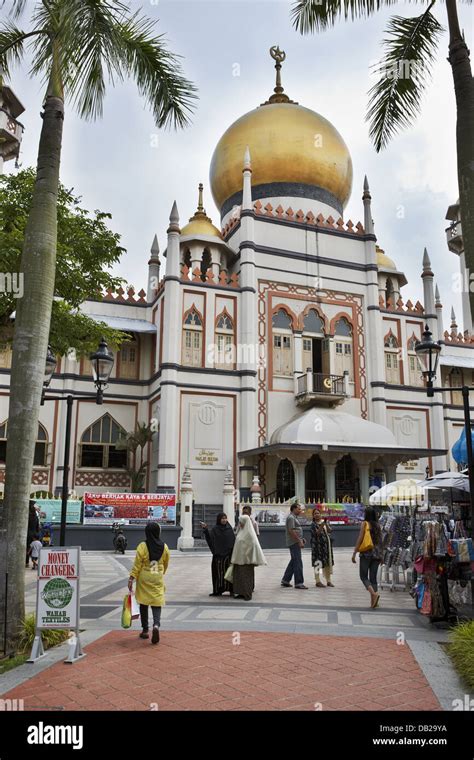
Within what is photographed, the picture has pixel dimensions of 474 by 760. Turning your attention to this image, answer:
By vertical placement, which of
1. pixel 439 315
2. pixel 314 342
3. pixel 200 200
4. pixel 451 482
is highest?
pixel 200 200

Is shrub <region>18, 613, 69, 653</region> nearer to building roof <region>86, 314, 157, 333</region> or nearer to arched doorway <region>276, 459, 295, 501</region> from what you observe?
arched doorway <region>276, 459, 295, 501</region>

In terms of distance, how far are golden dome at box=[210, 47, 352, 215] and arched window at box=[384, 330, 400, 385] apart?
7.79m

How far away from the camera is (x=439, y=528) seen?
8.28 metres

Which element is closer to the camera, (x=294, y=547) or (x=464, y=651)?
(x=464, y=651)

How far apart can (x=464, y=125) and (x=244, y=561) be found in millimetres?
7192

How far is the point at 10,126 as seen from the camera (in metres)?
30.2

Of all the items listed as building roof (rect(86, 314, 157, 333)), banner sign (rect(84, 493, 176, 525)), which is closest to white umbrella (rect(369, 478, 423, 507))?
banner sign (rect(84, 493, 176, 525))

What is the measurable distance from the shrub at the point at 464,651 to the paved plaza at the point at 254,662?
103 mm

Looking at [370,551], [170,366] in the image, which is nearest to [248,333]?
[170,366]

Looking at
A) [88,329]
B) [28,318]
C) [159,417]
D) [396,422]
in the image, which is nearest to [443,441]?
[396,422]

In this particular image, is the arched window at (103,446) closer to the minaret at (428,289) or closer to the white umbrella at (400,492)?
the white umbrella at (400,492)

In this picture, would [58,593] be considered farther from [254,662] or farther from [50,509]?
[50,509]

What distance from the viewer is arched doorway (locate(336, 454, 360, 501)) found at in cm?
2743
